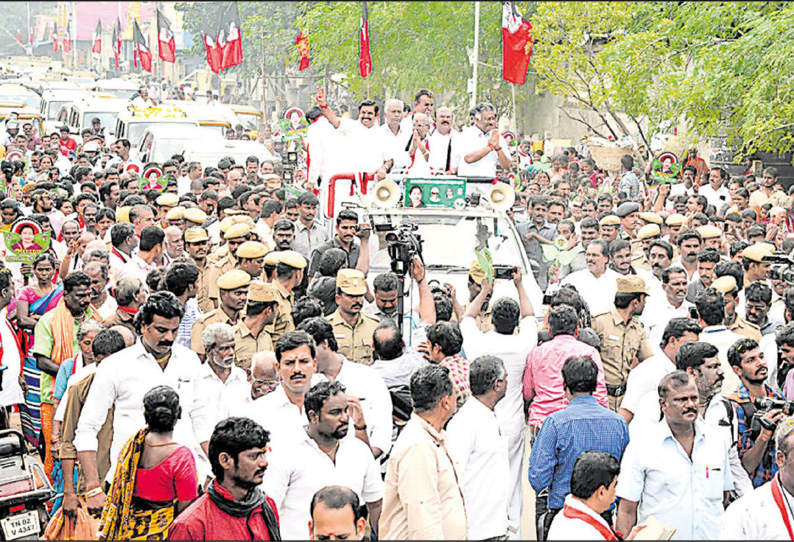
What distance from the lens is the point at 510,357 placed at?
634 centimetres

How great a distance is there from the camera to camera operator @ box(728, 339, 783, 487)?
5.48 m

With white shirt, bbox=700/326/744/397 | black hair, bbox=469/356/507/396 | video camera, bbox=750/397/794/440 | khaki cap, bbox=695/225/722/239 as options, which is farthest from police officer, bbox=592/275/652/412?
khaki cap, bbox=695/225/722/239

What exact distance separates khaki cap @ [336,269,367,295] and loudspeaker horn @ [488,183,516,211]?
294cm

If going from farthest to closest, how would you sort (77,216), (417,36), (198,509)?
(417,36) → (77,216) → (198,509)

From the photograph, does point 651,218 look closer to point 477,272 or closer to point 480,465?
point 477,272

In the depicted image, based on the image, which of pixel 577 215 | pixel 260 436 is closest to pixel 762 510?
pixel 260 436

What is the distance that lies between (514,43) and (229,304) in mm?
8822

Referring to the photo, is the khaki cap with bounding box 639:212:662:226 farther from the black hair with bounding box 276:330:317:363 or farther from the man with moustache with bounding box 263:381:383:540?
the man with moustache with bounding box 263:381:383:540

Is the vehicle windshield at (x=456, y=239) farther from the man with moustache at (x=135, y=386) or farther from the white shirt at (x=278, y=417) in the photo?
the white shirt at (x=278, y=417)

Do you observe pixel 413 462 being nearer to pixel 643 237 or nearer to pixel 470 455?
pixel 470 455

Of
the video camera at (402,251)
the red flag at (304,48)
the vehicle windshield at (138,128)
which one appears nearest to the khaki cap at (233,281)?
the video camera at (402,251)

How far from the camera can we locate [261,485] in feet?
15.2

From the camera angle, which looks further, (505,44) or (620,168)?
(620,168)

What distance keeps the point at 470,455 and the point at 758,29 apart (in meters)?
8.19
